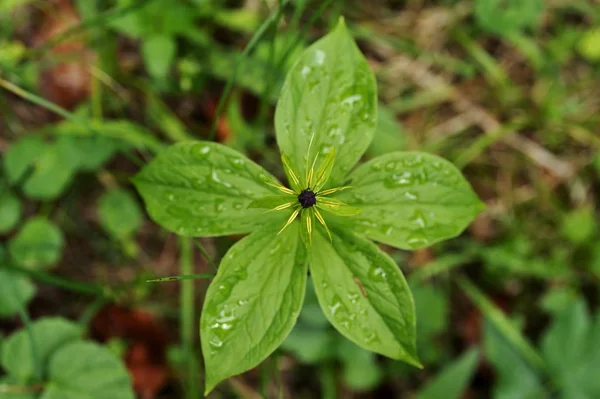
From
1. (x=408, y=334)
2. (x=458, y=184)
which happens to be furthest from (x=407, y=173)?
(x=408, y=334)

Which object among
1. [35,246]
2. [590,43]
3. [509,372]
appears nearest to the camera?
[35,246]

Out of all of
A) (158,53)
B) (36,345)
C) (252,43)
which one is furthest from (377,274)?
(158,53)

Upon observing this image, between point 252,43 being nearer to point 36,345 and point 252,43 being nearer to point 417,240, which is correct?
point 417,240

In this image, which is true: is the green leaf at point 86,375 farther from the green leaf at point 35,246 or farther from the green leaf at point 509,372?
the green leaf at point 509,372

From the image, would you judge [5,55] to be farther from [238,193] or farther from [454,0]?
[454,0]

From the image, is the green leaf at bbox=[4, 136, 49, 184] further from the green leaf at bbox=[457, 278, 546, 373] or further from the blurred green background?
the green leaf at bbox=[457, 278, 546, 373]

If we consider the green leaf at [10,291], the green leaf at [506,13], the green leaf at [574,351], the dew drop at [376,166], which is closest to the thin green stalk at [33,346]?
the green leaf at [10,291]

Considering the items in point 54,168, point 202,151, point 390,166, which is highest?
point 54,168
